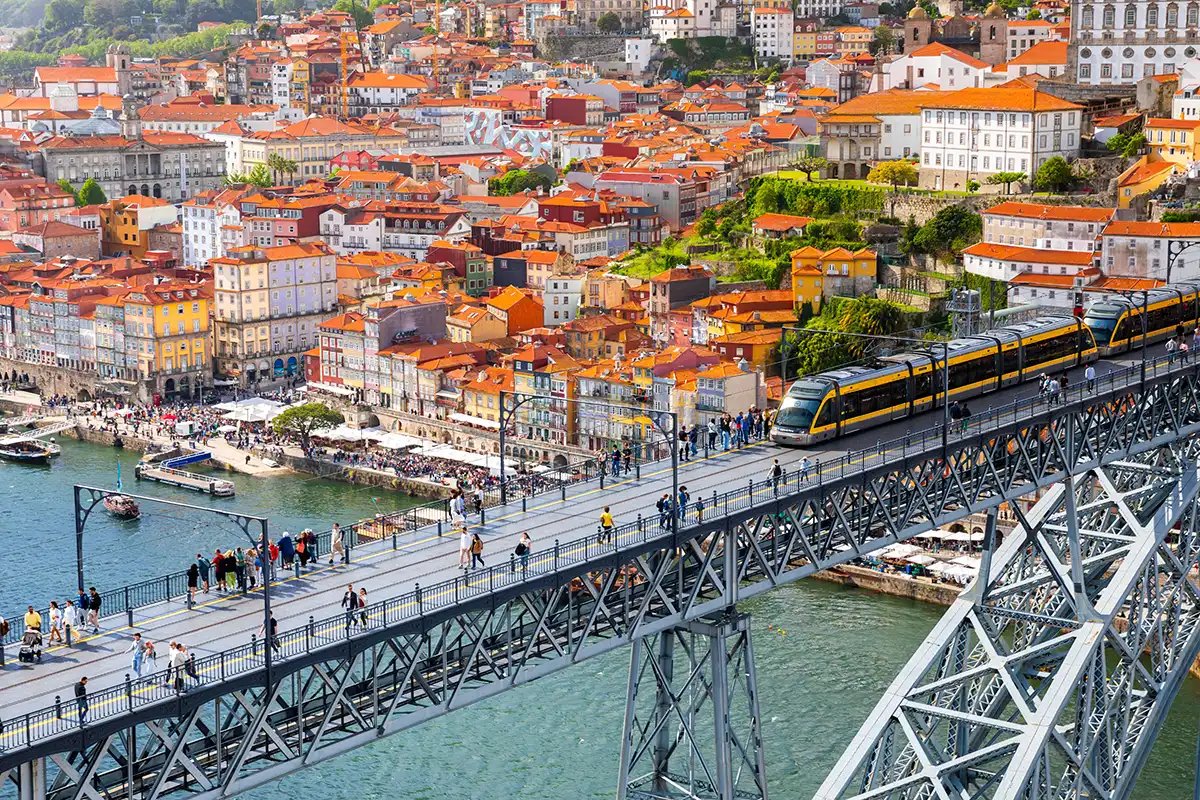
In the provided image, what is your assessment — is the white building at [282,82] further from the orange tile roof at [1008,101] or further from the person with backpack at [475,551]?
the person with backpack at [475,551]

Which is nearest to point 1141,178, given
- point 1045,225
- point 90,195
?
point 1045,225

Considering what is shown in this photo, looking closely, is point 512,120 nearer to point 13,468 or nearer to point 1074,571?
point 13,468

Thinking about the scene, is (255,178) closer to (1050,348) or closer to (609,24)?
(609,24)

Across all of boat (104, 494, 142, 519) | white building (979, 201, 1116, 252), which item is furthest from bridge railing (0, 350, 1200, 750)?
white building (979, 201, 1116, 252)

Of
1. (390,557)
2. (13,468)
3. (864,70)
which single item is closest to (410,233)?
(13,468)

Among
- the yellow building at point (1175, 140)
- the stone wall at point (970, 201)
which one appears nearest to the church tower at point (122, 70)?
the stone wall at point (970, 201)
